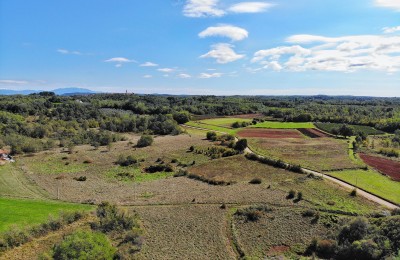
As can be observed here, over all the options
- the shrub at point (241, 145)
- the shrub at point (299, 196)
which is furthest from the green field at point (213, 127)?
the shrub at point (299, 196)

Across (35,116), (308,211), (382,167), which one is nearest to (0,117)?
(35,116)

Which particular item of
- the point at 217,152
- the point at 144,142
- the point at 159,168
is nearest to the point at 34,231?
the point at 159,168

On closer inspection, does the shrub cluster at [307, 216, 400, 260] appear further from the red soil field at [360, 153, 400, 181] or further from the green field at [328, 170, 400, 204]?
the red soil field at [360, 153, 400, 181]

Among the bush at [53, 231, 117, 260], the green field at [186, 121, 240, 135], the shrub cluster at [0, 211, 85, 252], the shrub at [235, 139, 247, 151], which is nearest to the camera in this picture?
the bush at [53, 231, 117, 260]

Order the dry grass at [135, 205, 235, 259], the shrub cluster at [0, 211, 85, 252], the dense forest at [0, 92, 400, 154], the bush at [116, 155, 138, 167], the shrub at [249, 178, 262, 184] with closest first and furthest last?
the dry grass at [135, 205, 235, 259], the shrub cluster at [0, 211, 85, 252], the shrub at [249, 178, 262, 184], the bush at [116, 155, 138, 167], the dense forest at [0, 92, 400, 154]

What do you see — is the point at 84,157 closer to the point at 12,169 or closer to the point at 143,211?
the point at 12,169

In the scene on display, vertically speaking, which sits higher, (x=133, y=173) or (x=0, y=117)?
(x=0, y=117)

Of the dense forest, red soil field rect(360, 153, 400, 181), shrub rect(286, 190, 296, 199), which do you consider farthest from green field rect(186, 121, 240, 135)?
shrub rect(286, 190, 296, 199)
